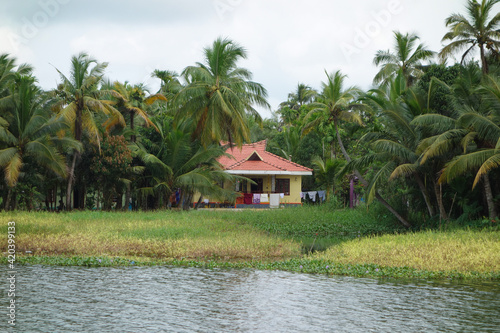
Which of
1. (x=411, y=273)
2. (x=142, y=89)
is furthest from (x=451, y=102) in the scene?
(x=142, y=89)

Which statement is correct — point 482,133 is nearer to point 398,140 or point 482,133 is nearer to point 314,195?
point 398,140

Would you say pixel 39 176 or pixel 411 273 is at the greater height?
pixel 39 176

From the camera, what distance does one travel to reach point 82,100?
25.9m

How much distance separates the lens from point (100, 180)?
91.2 feet

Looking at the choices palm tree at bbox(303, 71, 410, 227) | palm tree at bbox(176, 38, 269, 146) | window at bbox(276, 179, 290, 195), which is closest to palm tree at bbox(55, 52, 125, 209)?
palm tree at bbox(176, 38, 269, 146)

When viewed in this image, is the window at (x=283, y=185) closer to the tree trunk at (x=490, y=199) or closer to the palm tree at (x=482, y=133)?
the tree trunk at (x=490, y=199)

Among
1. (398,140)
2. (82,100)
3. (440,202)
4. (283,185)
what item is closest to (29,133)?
(82,100)

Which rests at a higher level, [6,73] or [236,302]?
[6,73]

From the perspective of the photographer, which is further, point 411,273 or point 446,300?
point 411,273

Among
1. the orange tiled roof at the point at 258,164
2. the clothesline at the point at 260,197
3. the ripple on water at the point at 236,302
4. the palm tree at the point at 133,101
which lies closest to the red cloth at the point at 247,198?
the clothesline at the point at 260,197

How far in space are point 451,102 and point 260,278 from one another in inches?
452

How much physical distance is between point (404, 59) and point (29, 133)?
2218 centimetres

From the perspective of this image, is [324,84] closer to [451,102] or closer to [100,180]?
[451,102]

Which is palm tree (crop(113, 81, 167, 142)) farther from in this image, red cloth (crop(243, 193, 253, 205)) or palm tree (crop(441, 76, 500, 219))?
palm tree (crop(441, 76, 500, 219))
